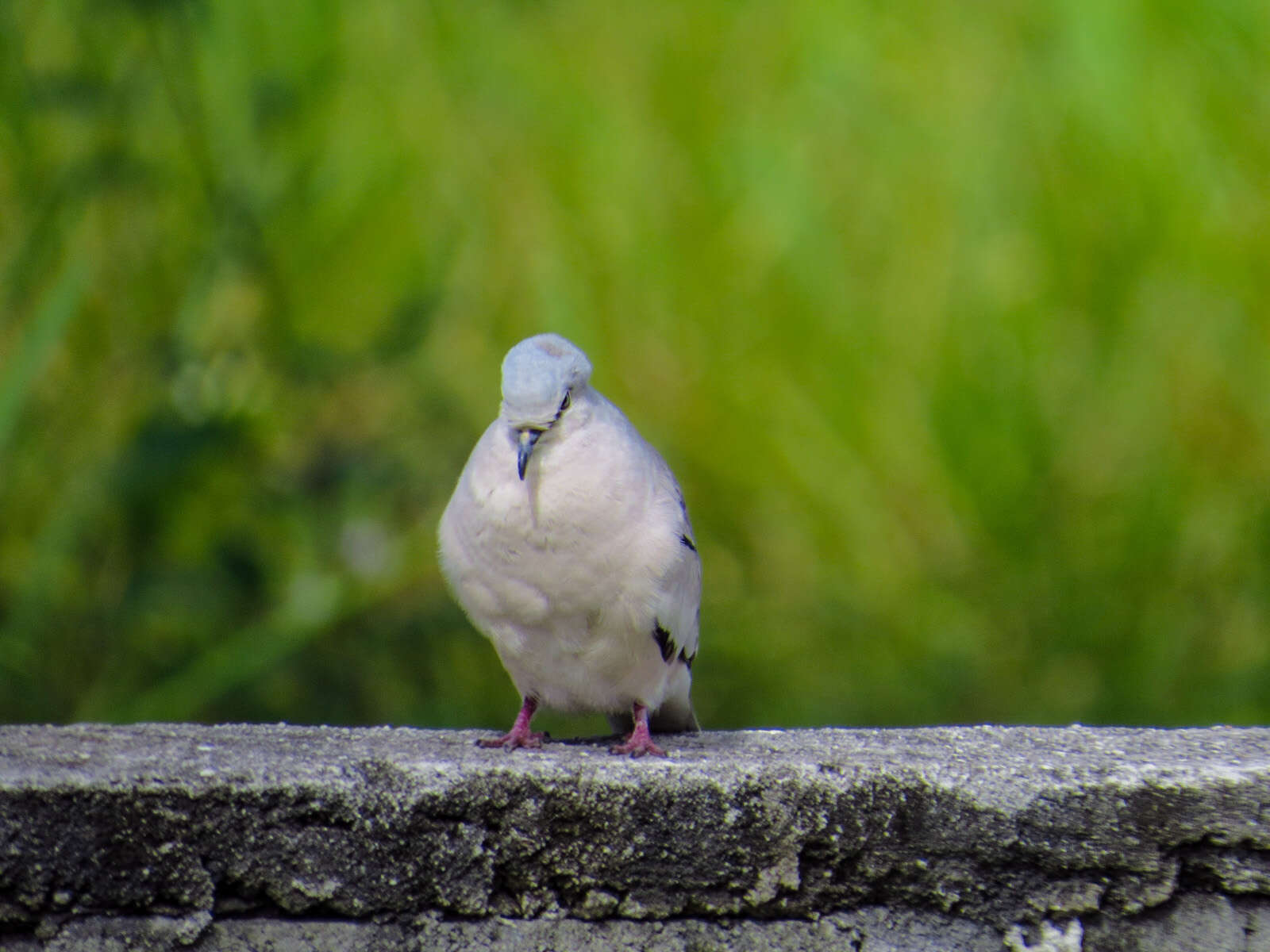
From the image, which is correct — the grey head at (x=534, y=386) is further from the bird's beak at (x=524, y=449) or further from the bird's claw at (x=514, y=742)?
the bird's claw at (x=514, y=742)

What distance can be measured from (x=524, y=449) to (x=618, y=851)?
0.43m

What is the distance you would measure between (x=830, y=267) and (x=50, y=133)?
1.58 meters

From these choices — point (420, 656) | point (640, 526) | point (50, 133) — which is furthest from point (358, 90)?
point (640, 526)

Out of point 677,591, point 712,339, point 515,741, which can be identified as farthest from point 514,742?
point 712,339

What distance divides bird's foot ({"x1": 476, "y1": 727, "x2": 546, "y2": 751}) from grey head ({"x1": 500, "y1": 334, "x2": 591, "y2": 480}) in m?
0.28

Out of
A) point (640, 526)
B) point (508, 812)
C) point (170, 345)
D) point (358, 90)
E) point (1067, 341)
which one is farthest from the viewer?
point (358, 90)

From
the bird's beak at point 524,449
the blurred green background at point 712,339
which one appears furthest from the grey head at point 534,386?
the blurred green background at point 712,339

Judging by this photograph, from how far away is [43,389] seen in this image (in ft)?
8.46

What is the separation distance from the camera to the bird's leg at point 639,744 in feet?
4.65

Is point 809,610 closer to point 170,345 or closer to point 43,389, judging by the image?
point 170,345

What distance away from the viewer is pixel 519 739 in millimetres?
1473

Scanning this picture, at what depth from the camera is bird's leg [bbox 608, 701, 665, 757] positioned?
1416 millimetres

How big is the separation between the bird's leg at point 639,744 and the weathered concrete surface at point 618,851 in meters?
0.11

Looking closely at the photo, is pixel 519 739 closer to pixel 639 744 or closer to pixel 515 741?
pixel 515 741
